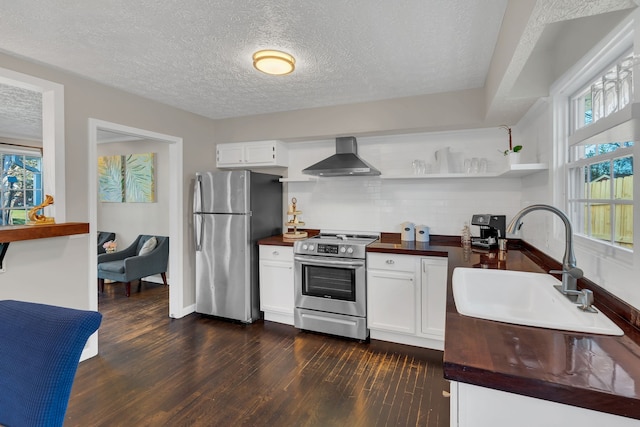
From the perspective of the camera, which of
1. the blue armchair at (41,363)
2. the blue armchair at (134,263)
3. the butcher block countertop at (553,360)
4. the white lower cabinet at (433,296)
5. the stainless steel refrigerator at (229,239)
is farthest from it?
the blue armchair at (134,263)

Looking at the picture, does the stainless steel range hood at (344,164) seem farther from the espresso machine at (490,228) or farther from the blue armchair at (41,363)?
the blue armchair at (41,363)

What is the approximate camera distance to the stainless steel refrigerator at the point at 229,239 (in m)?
3.50

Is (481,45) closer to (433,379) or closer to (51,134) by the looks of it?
(433,379)

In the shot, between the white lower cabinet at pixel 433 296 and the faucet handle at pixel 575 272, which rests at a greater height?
the faucet handle at pixel 575 272

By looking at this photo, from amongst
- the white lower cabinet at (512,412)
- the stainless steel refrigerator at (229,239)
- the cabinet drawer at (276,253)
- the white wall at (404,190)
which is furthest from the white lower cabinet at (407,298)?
the white lower cabinet at (512,412)

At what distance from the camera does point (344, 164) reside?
3.33 m

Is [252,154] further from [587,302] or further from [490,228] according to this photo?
[587,302]

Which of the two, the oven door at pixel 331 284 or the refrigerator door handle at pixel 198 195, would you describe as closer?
the oven door at pixel 331 284

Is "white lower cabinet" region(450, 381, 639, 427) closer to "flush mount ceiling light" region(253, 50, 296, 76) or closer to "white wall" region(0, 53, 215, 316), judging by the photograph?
"flush mount ceiling light" region(253, 50, 296, 76)

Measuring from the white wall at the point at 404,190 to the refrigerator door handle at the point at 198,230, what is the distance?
1.12 metres

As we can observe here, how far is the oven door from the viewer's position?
3078 millimetres

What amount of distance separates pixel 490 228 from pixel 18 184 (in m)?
6.96

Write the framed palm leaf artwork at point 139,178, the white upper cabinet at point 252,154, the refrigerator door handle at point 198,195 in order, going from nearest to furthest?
the refrigerator door handle at point 198,195 → the white upper cabinet at point 252,154 → the framed palm leaf artwork at point 139,178

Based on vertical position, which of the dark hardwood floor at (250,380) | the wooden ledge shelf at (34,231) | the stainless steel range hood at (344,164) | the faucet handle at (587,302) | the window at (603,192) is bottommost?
the dark hardwood floor at (250,380)
